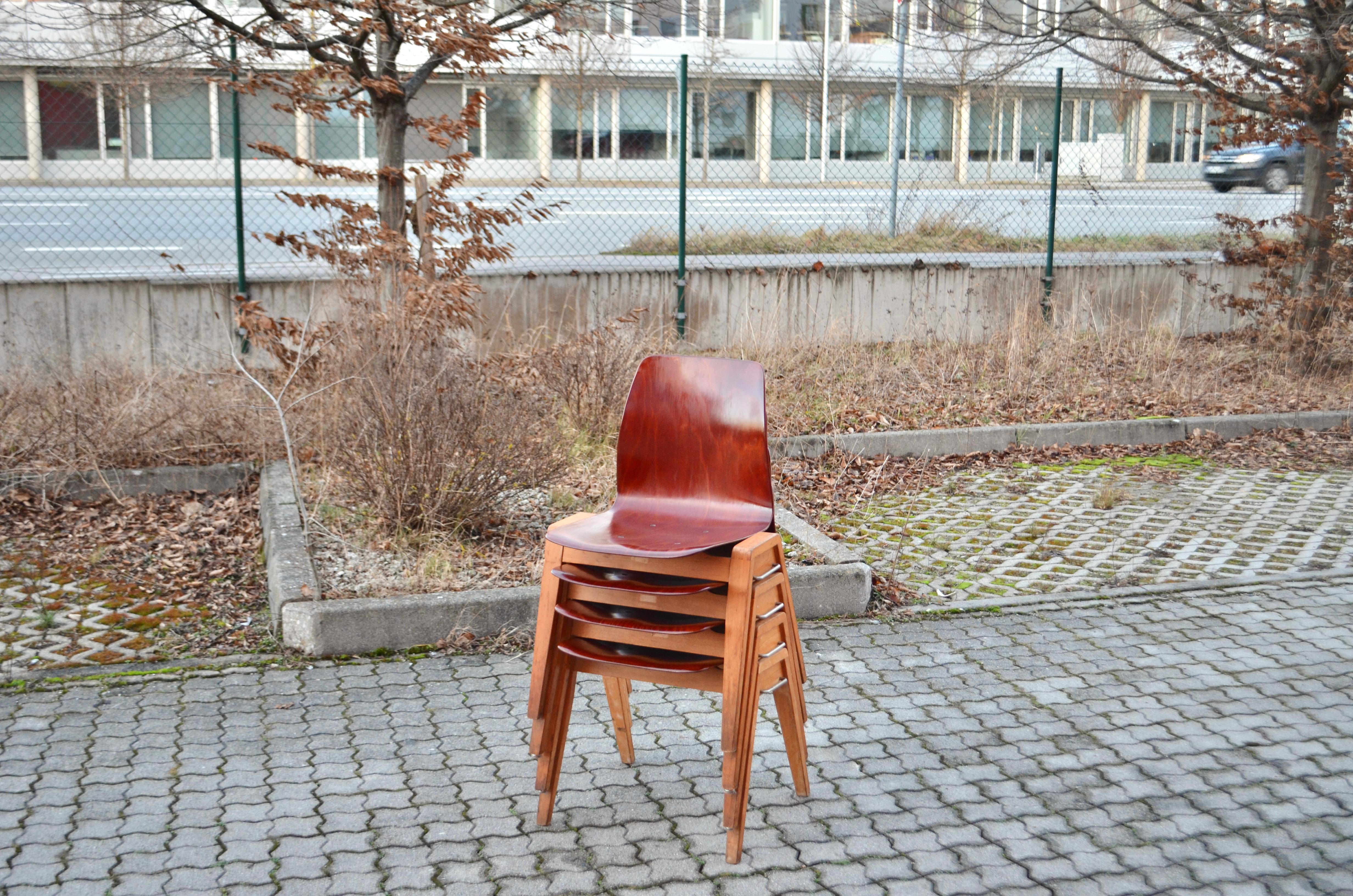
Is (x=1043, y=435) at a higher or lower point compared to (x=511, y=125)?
lower

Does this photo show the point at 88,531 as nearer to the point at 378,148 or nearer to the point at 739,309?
the point at 378,148

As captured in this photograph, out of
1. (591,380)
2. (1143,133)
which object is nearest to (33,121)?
(591,380)

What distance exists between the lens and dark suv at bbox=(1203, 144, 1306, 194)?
14250 millimetres

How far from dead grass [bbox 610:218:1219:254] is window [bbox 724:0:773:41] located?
22294mm

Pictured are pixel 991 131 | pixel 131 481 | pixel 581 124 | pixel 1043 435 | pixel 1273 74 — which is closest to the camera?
pixel 131 481

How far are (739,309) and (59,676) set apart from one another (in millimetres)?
6848

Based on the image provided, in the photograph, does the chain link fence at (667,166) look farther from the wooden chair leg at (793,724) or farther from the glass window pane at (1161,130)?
the wooden chair leg at (793,724)

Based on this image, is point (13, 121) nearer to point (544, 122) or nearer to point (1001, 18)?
point (544, 122)

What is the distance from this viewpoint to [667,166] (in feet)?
35.7

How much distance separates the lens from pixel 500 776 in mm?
3611

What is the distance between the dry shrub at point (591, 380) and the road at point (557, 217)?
3772mm

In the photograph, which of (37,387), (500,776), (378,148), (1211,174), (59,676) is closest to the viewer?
(500,776)

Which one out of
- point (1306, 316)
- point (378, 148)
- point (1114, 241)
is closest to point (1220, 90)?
point (1306, 316)

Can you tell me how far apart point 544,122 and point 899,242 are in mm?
4118
